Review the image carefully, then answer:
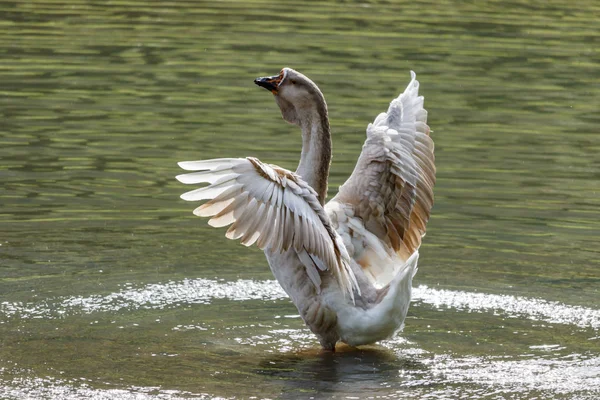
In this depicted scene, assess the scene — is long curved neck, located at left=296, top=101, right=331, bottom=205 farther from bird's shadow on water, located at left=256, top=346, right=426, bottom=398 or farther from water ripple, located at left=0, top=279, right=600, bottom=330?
water ripple, located at left=0, top=279, right=600, bottom=330

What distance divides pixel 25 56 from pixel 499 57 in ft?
23.7

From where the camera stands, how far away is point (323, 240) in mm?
7398

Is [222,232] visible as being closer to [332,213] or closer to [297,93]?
[332,213]

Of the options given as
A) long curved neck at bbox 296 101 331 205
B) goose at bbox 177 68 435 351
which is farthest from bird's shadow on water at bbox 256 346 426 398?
long curved neck at bbox 296 101 331 205

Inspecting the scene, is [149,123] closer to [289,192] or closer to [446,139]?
[446,139]

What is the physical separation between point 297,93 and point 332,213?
2.71ft

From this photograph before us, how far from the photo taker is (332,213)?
8273 mm

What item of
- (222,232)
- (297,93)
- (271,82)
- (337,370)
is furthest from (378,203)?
(222,232)

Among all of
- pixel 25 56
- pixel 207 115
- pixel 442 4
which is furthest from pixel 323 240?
pixel 442 4

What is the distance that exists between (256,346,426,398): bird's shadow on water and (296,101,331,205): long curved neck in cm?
103

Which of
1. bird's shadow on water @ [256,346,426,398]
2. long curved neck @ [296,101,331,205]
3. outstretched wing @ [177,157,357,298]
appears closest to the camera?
outstretched wing @ [177,157,357,298]

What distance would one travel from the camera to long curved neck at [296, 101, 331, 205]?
322 inches

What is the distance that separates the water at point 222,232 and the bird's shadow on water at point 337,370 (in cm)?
2

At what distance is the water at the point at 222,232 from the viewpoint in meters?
7.62
